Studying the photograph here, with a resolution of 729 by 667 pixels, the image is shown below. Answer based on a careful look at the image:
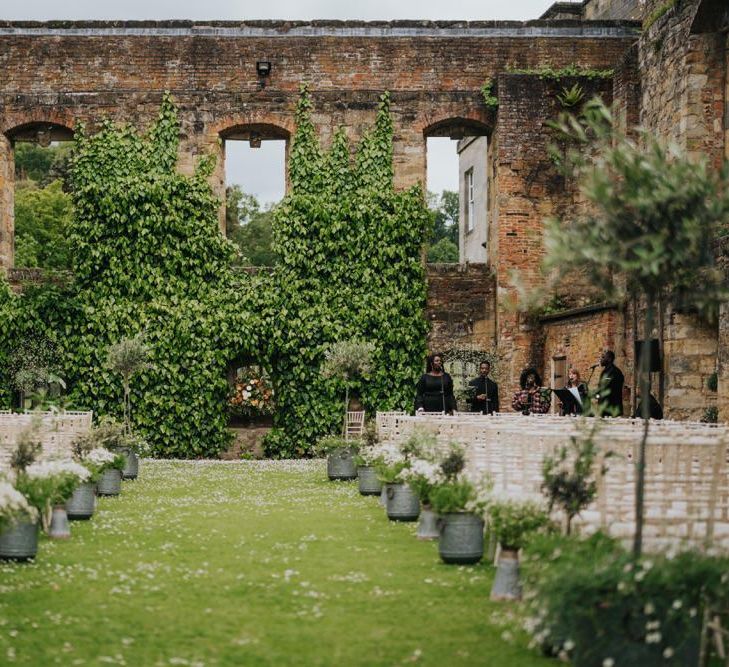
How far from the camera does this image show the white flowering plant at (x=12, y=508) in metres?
7.79

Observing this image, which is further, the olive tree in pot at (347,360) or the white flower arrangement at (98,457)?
the olive tree in pot at (347,360)

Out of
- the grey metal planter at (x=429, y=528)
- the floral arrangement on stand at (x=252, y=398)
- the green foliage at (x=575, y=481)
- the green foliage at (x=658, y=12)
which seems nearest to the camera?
the green foliage at (x=575, y=481)

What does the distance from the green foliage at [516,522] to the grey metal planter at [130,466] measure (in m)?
9.96

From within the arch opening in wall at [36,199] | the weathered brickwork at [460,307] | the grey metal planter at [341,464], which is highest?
the arch opening in wall at [36,199]

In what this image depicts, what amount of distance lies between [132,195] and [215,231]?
63.1 inches

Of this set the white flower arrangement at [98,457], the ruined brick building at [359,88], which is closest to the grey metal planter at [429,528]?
the white flower arrangement at [98,457]

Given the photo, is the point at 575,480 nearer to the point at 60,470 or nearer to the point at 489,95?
the point at 60,470

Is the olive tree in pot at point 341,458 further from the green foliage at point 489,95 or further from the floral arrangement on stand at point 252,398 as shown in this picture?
the green foliage at point 489,95

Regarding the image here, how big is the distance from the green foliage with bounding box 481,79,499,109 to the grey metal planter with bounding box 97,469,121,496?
10.6 metres

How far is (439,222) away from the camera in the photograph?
6481cm

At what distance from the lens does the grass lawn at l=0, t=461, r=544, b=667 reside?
608 centimetres

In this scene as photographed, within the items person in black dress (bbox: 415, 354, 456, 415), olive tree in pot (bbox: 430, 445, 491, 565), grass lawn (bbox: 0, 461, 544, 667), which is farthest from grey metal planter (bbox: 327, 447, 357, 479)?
olive tree in pot (bbox: 430, 445, 491, 565)

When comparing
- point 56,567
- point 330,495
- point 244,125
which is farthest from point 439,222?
point 56,567

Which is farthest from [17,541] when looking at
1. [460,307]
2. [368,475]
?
[460,307]
